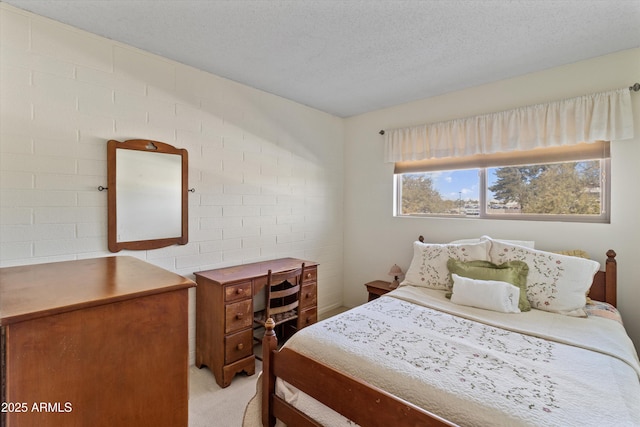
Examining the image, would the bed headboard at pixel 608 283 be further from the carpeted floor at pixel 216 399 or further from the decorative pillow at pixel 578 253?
the carpeted floor at pixel 216 399

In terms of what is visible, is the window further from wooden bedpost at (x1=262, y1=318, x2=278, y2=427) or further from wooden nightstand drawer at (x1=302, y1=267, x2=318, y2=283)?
wooden bedpost at (x1=262, y1=318, x2=278, y2=427)

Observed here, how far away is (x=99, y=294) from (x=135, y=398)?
327 mm

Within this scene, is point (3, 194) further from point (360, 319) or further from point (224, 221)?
point (360, 319)

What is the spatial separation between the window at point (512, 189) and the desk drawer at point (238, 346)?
86.3 inches

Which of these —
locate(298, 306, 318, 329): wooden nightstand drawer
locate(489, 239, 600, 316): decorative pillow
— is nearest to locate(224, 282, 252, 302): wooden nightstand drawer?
locate(298, 306, 318, 329): wooden nightstand drawer

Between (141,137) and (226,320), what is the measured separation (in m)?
1.53

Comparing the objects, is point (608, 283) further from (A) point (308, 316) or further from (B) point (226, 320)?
(B) point (226, 320)

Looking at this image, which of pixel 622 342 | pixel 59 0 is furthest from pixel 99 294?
pixel 622 342

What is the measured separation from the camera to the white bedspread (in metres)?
1.13

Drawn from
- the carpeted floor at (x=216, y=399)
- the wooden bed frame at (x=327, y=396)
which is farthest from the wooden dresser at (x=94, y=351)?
the carpeted floor at (x=216, y=399)

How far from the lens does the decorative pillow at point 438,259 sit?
250 cm

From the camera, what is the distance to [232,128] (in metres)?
2.87

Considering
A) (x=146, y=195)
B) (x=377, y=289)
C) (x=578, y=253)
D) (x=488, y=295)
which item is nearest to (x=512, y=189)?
(x=578, y=253)

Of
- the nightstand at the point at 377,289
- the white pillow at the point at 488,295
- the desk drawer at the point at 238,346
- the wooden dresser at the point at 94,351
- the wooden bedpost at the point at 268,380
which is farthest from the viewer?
the nightstand at the point at 377,289
